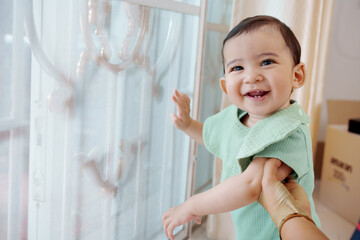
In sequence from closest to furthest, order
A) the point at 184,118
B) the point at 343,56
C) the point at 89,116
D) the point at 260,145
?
the point at 260,145
the point at 89,116
the point at 184,118
the point at 343,56

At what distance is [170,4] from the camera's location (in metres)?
0.98

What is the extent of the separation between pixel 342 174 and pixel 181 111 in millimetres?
1188

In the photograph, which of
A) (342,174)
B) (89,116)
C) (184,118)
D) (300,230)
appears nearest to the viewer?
(300,230)

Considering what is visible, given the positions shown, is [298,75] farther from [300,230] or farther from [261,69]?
[300,230]

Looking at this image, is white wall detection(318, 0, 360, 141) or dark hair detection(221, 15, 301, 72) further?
white wall detection(318, 0, 360, 141)

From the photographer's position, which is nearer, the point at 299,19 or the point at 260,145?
the point at 260,145

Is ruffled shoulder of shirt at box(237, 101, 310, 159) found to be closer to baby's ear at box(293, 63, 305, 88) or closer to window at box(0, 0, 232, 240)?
baby's ear at box(293, 63, 305, 88)

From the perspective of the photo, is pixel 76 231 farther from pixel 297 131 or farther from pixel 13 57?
pixel 297 131

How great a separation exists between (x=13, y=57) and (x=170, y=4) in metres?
0.50

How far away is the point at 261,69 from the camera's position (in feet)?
2.13

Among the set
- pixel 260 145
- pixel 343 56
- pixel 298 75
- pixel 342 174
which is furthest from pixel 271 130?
pixel 343 56

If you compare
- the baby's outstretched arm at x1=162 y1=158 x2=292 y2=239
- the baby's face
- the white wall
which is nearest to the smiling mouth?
the baby's face

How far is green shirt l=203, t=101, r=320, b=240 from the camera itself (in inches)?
24.7

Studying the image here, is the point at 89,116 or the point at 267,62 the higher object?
the point at 267,62
